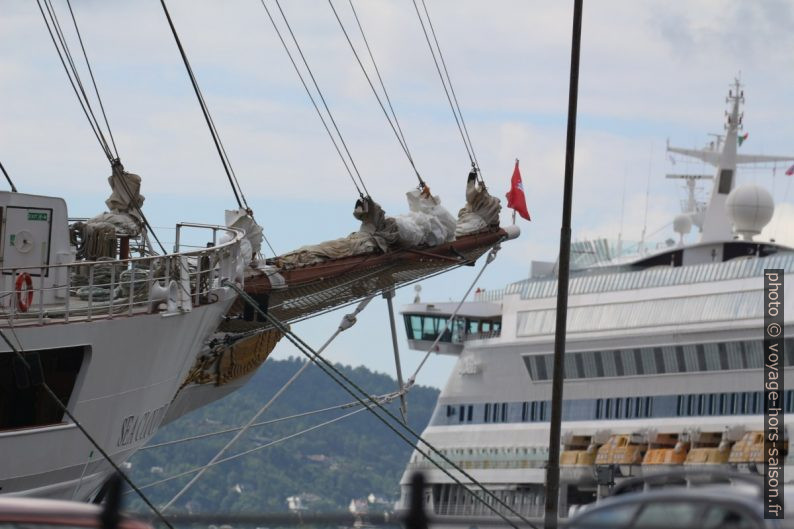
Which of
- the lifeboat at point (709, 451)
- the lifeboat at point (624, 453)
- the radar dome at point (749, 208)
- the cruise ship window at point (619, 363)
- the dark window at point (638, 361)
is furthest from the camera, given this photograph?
the radar dome at point (749, 208)

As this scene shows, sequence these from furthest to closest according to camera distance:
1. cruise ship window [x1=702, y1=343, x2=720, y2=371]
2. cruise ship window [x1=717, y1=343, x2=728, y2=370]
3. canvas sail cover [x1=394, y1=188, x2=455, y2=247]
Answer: cruise ship window [x1=702, y1=343, x2=720, y2=371] → cruise ship window [x1=717, y1=343, x2=728, y2=370] → canvas sail cover [x1=394, y1=188, x2=455, y2=247]

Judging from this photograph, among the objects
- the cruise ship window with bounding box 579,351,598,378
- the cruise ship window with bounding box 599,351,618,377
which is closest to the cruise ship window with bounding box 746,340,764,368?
the cruise ship window with bounding box 599,351,618,377

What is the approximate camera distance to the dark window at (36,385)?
71.1ft

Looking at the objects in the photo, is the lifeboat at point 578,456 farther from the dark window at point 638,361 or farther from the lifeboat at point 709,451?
the lifeboat at point 709,451

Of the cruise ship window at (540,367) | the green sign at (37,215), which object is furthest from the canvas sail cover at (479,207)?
the cruise ship window at (540,367)

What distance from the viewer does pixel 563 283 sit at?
20906 mm

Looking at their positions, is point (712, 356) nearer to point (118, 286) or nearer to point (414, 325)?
point (414, 325)

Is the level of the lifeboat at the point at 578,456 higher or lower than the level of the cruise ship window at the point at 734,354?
lower

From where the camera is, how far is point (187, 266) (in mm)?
25141

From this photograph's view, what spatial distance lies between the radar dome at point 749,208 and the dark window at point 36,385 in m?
48.4

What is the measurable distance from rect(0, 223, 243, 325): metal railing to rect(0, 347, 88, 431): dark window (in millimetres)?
441

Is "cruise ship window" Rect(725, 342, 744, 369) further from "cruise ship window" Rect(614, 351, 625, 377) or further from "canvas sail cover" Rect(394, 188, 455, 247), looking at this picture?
"canvas sail cover" Rect(394, 188, 455, 247)

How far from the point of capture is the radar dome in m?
69.0

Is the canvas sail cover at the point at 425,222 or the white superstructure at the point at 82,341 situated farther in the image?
the canvas sail cover at the point at 425,222
